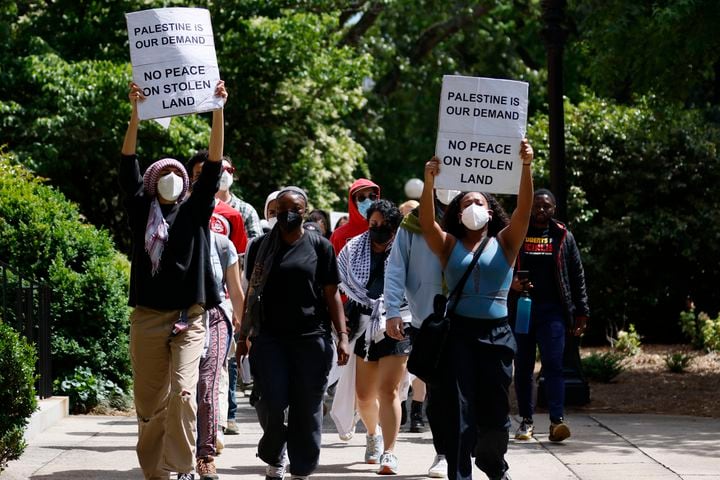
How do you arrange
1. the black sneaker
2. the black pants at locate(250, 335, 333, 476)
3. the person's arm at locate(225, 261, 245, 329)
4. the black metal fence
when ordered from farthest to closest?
the black sneaker
the black metal fence
the person's arm at locate(225, 261, 245, 329)
the black pants at locate(250, 335, 333, 476)

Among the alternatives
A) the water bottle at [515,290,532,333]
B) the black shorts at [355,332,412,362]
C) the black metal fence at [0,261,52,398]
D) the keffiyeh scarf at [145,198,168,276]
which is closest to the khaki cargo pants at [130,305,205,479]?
the keffiyeh scarf at [145,198,168,276]

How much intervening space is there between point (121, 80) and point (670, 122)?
7420mm

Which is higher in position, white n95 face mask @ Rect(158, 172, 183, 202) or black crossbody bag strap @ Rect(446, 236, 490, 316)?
white n95 face mask @ Rect(158, 172, 183, 202)

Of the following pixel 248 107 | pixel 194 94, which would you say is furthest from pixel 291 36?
pixel 194 94

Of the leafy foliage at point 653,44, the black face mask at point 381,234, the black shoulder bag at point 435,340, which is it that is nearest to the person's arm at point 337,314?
the black shoulder bag at point 435,340

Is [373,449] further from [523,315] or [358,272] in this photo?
[523,315]

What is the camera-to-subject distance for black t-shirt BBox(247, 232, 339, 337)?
773cm

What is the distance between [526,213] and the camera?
7277 mm

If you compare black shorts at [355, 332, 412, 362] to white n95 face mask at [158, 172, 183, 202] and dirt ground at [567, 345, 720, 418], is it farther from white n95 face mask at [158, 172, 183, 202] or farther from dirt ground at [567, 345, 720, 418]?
dirt ground at [567, 345, 720, 418]

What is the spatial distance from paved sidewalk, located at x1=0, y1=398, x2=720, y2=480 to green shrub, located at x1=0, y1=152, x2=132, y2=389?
641mm

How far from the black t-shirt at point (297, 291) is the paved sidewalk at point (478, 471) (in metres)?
1.26

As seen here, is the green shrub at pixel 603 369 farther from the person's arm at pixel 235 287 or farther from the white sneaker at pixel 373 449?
the person's arm at pixel 235 287

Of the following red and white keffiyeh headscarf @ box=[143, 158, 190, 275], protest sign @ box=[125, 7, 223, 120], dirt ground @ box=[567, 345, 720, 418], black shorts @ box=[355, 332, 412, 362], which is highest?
protest sign @ box=[125, 7, 223, 120]

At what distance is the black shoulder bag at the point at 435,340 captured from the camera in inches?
281
